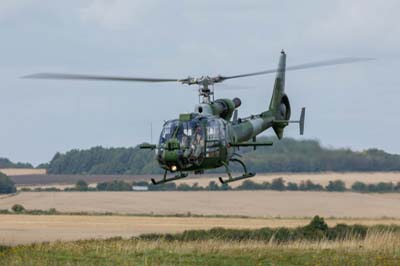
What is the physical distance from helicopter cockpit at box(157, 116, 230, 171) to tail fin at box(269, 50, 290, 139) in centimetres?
740

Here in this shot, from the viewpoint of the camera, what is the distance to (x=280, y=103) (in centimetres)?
4247

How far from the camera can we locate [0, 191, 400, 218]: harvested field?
88500mm

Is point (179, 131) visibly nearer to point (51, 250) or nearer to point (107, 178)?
point (51, 250)

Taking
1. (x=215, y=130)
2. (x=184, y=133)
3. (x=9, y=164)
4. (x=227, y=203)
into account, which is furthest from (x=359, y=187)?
(x=9, y=164)

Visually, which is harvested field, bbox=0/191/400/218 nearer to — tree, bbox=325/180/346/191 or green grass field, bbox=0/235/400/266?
tree, bbox=325/180/346/191

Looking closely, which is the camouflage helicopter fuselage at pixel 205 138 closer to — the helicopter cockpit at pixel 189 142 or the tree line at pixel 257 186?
the helicopter cockpit at pixel 189 142

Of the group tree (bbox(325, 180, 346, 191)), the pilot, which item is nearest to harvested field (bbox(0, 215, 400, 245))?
tree (bbox(325, 180, 346, 191))

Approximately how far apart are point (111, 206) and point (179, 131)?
67.4 meters

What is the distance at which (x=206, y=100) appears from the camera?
35688mm

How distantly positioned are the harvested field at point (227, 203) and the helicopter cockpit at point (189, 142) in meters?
52.7

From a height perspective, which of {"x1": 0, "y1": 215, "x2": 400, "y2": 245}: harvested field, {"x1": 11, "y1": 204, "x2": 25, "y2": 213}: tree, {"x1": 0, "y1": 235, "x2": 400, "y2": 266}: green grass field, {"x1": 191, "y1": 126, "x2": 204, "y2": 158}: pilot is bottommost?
{"x1": 0, "y1": 215, "x2": 400, "y2": 245}: harvested field

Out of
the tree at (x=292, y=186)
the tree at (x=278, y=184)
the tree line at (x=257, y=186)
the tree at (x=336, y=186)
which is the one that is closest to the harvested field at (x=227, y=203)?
the tree at (x=292, y=186)

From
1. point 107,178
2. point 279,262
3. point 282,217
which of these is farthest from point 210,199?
point 279,262

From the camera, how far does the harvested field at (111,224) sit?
61875mm
